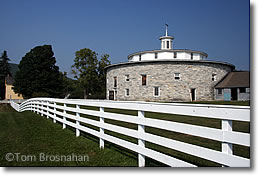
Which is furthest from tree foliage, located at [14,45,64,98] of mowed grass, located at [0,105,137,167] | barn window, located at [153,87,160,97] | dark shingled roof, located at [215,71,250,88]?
barn window, located at [153,87,160,97]

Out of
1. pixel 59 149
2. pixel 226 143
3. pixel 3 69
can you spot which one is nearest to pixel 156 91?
pixel 3 69

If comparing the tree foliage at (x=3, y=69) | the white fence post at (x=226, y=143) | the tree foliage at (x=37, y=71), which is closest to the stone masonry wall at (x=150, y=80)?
the tree foliage at (x=37, y=71)

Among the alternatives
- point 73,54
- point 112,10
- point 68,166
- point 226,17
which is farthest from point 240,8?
point 68,166

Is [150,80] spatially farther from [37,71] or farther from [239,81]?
[239,81]

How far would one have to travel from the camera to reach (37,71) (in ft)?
16.7

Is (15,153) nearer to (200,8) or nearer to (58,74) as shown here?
(58,74)

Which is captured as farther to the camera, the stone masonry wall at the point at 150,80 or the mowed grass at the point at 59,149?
the stone masonry wall at the point at 150,80

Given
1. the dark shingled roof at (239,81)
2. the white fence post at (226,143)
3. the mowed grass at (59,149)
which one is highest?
the dark shingled roof at (239,81)

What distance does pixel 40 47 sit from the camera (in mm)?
4605

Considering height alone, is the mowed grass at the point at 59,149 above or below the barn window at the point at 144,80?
below

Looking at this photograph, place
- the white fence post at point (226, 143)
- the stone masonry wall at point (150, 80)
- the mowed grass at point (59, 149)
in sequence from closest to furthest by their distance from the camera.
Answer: the white fence post at point (226, 143)
the mowed grass at point (59, 149)
the stone masonry wall at point (150, 80)

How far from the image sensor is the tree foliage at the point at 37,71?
15.6ft

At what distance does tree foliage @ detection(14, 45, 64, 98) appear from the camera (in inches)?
187

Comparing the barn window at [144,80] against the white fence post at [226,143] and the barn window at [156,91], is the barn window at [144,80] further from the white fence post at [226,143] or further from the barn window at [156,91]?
the white fence post at [226,143]
